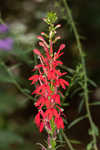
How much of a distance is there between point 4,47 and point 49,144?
90cm

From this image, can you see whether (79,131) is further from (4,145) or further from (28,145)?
(4,145)

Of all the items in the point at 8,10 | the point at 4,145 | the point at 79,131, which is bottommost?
the point at 4,145

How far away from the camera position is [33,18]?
103 inches

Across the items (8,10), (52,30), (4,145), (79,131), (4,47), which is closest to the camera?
(52,30)

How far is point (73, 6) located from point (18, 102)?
2.92ft

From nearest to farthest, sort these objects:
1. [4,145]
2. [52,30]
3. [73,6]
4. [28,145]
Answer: [52,30] → [4,145] → [28,145] → [73,6]

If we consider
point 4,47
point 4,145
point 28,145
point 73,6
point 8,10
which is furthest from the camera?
point 8,10

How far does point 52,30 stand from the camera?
831 millimetres

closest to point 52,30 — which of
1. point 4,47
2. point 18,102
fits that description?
point 4,47

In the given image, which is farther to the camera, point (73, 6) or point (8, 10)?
point (8, 10)

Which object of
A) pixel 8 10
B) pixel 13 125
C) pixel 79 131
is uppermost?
pixel 8 10

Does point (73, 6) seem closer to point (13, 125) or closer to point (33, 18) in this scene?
point (33, 18)

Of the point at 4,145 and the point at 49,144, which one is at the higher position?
the point at 4,145

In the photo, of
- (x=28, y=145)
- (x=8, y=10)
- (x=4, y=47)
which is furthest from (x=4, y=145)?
(x=8, y=10)
